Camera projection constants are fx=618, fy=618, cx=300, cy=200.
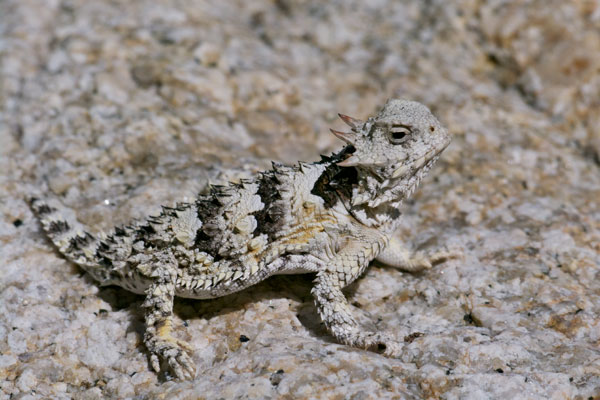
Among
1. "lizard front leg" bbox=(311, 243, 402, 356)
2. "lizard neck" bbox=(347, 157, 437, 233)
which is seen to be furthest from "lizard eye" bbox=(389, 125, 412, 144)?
"lizard front leg" bbox=(311, 243, 402, 356)

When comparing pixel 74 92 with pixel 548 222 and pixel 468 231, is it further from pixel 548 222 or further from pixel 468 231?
pixel 548 222

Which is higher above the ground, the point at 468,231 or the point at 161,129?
the point at 161,129

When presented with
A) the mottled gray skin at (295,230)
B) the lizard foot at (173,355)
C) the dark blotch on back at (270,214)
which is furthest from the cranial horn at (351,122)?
the lizard foot at (173,355)

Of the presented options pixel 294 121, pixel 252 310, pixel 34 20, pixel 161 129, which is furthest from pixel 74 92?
pixel 252 310

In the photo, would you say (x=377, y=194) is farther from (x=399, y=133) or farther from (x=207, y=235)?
(x=207, y=235)

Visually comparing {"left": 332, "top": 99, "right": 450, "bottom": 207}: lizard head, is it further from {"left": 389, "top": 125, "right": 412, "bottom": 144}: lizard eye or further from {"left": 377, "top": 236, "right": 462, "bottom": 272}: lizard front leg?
{"left": 377, "top": 236, "right": 462, "bottom": 272}: lizard front leg
